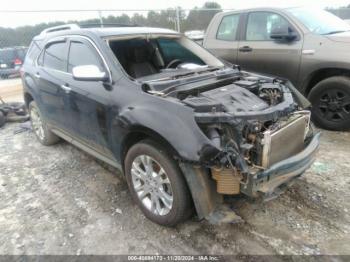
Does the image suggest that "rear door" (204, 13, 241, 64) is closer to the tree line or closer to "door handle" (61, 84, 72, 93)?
"door handle" (61, 84, 72, 93)

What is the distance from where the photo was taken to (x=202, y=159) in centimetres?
225

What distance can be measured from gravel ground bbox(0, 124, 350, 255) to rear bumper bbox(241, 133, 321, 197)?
1.50 ft

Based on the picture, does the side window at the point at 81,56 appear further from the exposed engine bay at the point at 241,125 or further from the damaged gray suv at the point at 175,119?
the exposed engine bay at the point at 241,125

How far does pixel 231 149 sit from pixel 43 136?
3.69 metres

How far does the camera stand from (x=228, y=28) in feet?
19.1

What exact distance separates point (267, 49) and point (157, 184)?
3.55 m

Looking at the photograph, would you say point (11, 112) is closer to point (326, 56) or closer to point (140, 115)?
point (140, 115)

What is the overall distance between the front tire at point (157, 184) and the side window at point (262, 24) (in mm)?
3581

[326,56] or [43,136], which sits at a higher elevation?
[326,56]

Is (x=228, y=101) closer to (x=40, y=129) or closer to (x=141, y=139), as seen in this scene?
(x=141, y=139)

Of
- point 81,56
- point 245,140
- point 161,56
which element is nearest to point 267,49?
point 161,56

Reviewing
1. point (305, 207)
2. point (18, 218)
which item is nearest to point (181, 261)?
point (305, 207)

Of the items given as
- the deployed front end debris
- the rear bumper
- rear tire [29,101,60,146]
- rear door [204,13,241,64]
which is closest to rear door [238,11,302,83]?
rear door [204,13,241,64]

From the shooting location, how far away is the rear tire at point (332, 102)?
4547 mm
